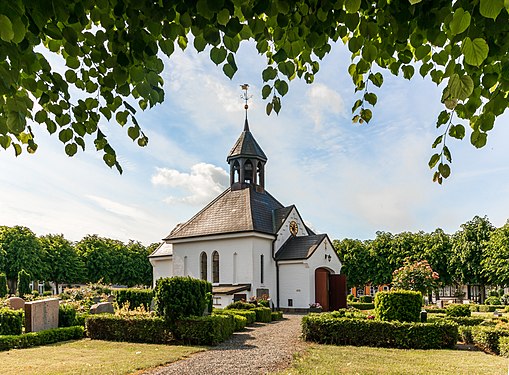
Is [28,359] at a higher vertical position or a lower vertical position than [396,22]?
lower

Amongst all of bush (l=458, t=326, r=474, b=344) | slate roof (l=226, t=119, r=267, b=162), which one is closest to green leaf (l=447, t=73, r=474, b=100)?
bush (l=458, t=326, r=474, b=344)

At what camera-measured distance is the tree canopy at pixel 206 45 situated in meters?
2.48

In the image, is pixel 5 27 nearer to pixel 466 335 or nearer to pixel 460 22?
pixel 460 22

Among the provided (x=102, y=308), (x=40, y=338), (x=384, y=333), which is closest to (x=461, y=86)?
(x=384, y=333)

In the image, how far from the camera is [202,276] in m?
28.3

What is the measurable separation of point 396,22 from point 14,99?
8.13 ft

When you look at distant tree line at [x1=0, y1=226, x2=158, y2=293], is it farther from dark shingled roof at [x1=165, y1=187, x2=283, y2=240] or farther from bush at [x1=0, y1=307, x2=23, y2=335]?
bush at [x1=0, y1=307, x2=23, y2=335]

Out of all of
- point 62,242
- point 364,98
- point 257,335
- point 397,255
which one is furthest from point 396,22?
point 62,242

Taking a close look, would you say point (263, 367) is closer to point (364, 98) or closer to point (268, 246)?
point (364, 98)

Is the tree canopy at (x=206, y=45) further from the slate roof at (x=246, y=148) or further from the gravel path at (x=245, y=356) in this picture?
the slate roof at (x=246, y=148)

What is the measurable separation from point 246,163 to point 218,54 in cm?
2823

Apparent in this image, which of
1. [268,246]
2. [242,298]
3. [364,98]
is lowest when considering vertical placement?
[242,298]

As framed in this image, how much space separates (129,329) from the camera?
13.6 metres

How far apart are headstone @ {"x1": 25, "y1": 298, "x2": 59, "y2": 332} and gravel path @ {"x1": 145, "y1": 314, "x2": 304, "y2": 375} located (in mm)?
6024
